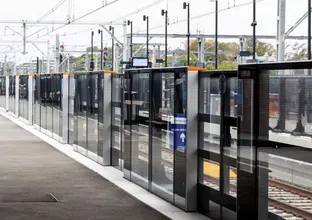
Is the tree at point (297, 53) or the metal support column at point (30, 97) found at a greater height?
the tree at point (297, 53)

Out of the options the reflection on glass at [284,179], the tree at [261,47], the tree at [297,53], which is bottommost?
the reflection on glass at [284,179]

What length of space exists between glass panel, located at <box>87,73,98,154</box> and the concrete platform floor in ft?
2.37

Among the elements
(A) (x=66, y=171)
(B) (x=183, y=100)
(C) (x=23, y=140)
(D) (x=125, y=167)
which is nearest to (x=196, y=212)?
(B) (x=183, y=100)

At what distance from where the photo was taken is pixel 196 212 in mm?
10445

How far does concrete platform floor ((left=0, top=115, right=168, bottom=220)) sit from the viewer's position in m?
10.3

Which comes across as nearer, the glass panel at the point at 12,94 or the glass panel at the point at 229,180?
the glass panel at the point at 229,180

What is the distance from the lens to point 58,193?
12227mm

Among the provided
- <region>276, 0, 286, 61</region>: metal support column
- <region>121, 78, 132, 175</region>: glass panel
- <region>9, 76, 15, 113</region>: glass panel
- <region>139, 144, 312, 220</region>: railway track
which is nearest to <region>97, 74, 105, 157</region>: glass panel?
<region>121, 78, 132, 175</region>: glass panel

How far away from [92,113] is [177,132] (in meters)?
7.41

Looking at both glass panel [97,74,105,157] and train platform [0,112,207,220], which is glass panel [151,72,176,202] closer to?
train platform [0,112,207,220]

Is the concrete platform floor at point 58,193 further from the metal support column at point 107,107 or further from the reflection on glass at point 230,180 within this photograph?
the reflection on glass at point 230,180

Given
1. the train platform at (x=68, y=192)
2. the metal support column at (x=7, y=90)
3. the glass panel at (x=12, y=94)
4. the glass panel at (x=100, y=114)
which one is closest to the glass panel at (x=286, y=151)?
the train platform at (x=68, y=192)

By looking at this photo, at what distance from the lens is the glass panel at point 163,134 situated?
1119 centimetres

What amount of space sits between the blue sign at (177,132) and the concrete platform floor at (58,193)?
100 centimetres
